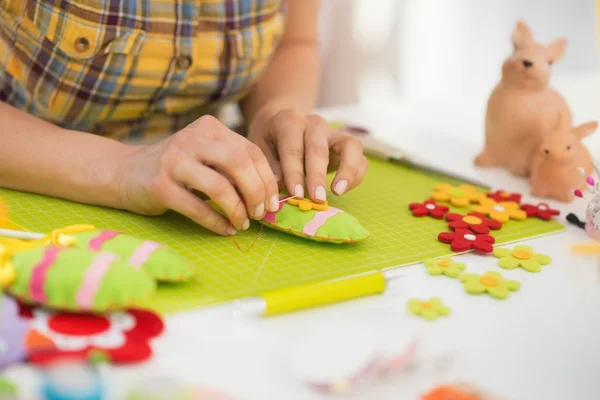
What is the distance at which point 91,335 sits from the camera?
464 millimetres

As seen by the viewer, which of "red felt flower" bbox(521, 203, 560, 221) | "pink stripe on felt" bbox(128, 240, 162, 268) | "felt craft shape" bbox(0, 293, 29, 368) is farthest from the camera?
"red felt flower" bbox(521, 203, 560, 221)

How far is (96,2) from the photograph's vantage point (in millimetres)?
751

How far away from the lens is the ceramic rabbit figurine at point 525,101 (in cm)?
83

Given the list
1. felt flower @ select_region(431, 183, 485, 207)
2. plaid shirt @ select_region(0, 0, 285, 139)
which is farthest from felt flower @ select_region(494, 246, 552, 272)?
plaid shirt @ select_region(0, 0, 285, 139)

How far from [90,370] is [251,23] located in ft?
1.84

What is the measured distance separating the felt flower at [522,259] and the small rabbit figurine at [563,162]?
17cm

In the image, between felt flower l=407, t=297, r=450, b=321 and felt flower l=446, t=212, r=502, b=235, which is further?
felt flower l=446, t=212, r=502, b=235

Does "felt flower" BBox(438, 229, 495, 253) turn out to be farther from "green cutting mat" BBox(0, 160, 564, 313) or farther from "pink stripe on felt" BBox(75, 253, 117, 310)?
"pink stripe on felt" BBox(75, 253, 117, 310)

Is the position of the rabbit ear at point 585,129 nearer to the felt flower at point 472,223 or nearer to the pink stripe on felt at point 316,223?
the felt flower at point 472,223

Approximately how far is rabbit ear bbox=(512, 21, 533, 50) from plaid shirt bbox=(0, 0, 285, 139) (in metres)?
0.30

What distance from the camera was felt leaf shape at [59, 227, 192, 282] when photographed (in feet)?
1.76

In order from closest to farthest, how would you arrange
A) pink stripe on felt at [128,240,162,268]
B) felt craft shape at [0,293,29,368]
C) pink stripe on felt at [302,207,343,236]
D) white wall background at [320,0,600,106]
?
felt craft shape at [0,293,29,368]
pink stripe on felt at [128,240,162,268]
pink stripe on felt at [302,207,343,236]
white wall background at [320,0,600,106]

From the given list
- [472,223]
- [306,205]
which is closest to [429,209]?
[472,223]

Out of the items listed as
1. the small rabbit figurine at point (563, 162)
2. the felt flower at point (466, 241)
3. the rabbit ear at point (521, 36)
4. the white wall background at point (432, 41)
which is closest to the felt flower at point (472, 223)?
the felt flower at point (466, 241)
